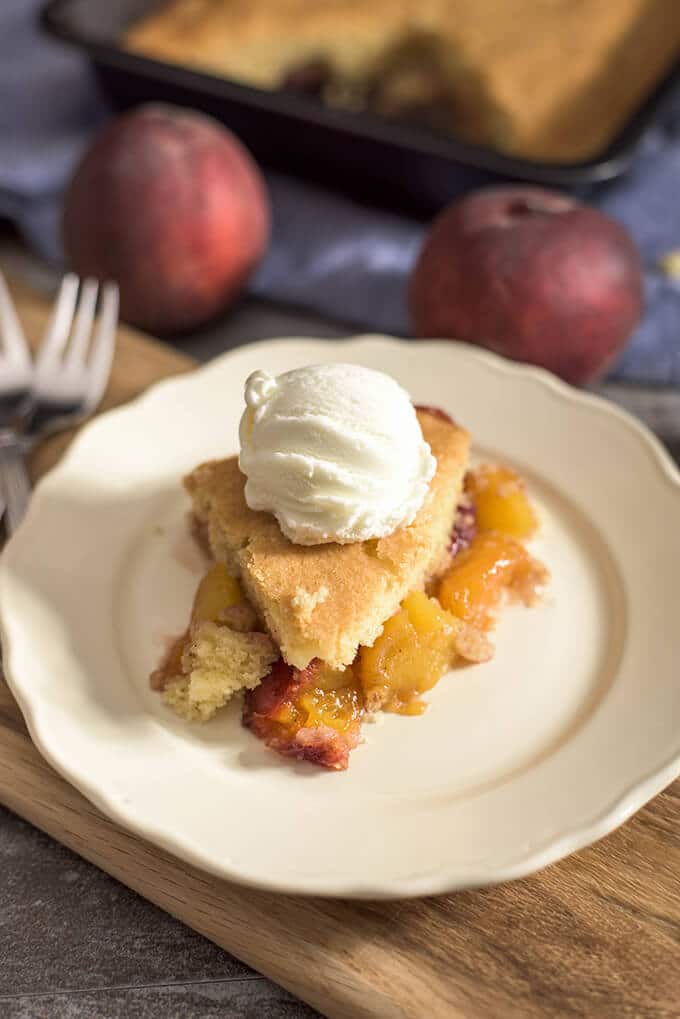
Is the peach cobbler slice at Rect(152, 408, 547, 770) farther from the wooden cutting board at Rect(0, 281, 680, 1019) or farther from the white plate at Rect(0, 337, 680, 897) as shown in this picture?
the wooden cutting board at Rect(0, 281, 680, 1019)

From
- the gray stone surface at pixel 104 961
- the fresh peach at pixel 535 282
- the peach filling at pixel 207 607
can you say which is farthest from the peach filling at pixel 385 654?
the fresh peach at pixel 535 282

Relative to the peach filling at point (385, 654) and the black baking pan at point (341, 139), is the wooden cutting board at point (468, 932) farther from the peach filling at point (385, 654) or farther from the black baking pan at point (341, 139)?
the black baking pan at point (341, 139)

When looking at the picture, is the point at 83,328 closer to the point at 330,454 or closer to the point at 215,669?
the point at 330,454

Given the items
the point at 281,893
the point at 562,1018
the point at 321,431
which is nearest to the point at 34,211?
the point at 321,431

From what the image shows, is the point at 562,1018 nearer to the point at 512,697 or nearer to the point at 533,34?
the point at 512,697

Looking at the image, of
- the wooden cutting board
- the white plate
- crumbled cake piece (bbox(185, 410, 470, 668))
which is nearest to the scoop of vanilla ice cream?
crumbled cake piece (bbox(185, 410, 470, 668))

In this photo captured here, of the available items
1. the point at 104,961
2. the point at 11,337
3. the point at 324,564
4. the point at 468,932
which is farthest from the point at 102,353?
the point at 468,932
